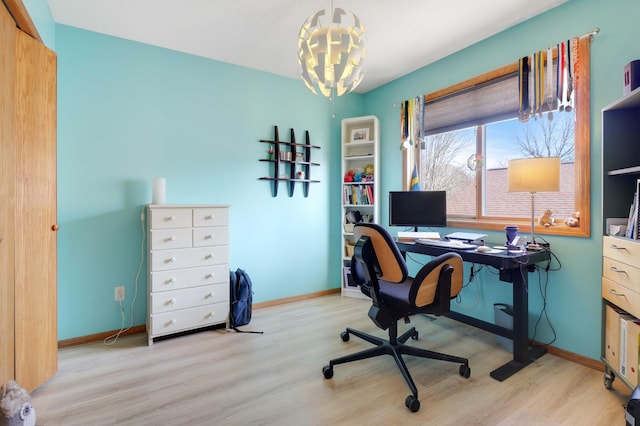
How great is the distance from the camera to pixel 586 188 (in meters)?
2.03

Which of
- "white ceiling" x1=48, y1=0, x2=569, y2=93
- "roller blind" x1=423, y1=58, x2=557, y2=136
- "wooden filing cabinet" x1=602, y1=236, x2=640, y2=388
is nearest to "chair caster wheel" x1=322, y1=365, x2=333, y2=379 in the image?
"wooden filing cabinet" x1=602, y1=236, x2=640, y2=388

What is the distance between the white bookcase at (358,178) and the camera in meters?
3.54

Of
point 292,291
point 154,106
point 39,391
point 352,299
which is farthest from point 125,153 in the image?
point 352,299

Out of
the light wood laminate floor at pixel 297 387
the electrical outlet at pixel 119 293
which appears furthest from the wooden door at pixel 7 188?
the electrical outlet at pixel 119 293

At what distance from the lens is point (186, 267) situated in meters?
2.51

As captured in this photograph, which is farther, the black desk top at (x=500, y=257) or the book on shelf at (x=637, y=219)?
the black desk top at (x=500, y=257)

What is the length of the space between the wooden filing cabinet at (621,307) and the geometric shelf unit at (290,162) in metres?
2.59

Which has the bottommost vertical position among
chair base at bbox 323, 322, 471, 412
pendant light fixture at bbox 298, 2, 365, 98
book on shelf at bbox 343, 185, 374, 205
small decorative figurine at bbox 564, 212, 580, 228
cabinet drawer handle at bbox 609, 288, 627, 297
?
chair base at bbox 323, 322, 471, 412

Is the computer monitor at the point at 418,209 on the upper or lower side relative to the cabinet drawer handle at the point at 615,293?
upper

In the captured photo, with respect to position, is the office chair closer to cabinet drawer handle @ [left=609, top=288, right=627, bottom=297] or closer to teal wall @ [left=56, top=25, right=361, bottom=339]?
cabinet drawer handle @ [left=609, top=288, right=627, bottom=297]

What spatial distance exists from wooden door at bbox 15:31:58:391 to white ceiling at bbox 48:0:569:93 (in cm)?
71

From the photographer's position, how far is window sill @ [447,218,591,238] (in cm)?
206

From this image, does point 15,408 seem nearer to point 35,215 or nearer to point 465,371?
point 35,215

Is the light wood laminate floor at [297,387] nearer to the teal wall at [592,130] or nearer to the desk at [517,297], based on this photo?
the desk at [517,297]
